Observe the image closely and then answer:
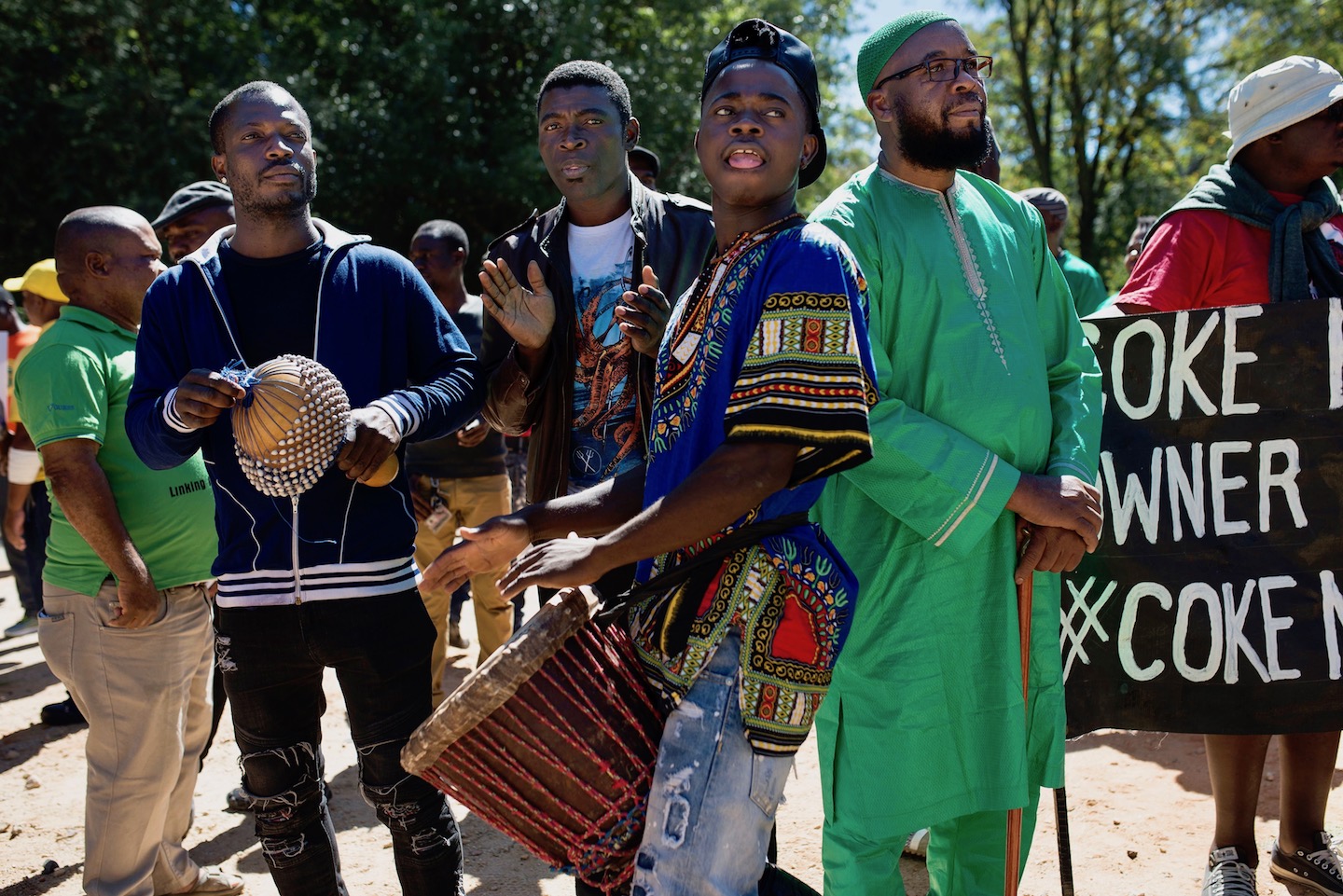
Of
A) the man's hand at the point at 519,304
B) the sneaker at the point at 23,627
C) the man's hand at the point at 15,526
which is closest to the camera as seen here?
the man's hand at the point at 519,304

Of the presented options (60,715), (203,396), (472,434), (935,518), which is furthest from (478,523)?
(935,518)

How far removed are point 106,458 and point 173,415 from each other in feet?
3.29

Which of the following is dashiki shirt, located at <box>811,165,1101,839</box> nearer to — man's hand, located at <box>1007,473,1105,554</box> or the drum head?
man's hand, located at <box>1007,473,1105,554</box>

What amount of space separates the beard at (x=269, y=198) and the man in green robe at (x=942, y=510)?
4.51ft

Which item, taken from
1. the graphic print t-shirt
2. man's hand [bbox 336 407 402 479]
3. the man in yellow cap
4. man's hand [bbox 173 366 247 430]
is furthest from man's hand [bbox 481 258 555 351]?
the man in yellow cap

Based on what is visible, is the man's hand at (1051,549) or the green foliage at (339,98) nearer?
the man's hand at (1051,549)

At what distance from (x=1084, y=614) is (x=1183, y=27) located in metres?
22.8

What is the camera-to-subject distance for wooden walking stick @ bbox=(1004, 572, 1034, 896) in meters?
2.74

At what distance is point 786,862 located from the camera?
3.95 metres

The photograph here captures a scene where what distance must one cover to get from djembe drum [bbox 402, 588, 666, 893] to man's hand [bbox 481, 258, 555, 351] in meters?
1.07

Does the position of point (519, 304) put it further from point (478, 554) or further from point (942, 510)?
point (942, 510)

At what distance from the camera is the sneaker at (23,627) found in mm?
7840

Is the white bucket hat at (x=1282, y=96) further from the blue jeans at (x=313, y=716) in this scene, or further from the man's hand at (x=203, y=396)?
the man's hand at (x=203, y=396)

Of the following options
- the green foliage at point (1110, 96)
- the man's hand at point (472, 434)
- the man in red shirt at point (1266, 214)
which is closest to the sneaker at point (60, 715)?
the man's hand at point (472, 434)
